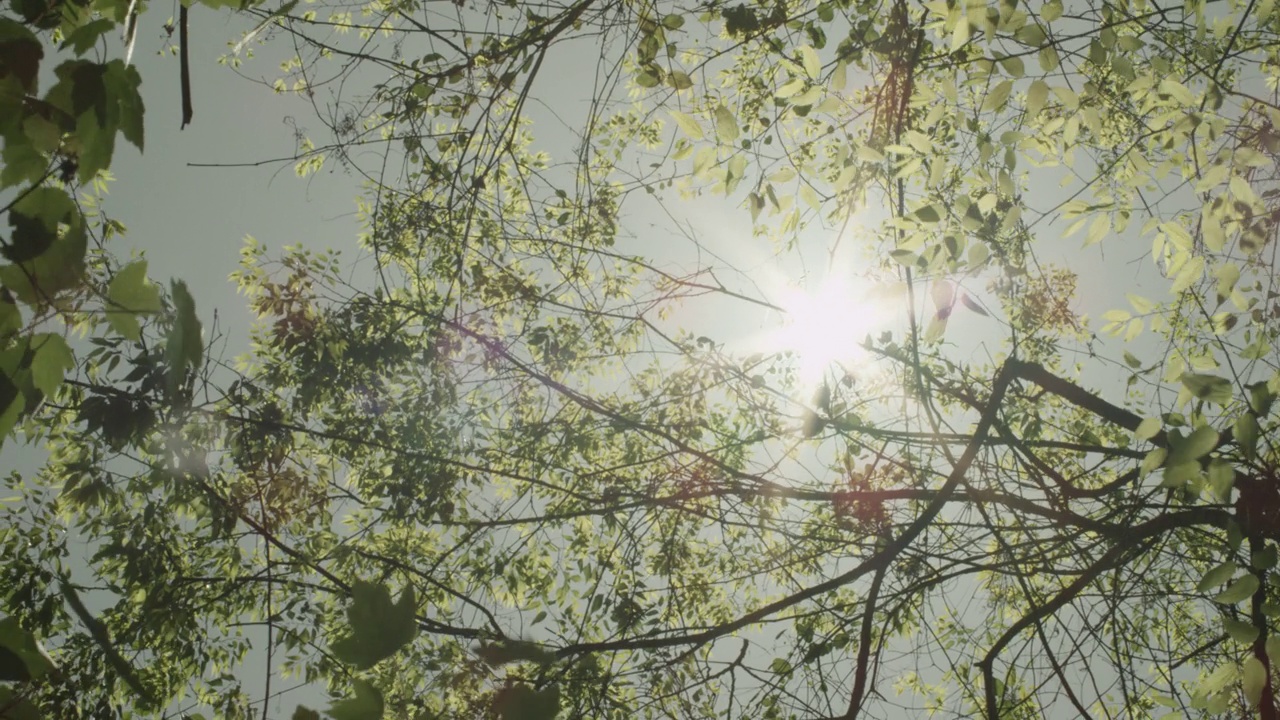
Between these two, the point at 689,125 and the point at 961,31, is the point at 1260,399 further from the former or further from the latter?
the point at 689,125

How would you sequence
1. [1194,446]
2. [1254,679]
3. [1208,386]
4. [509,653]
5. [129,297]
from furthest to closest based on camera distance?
[1208,386]
[1254,679]
[1194,446]
[509,653]
[129,297]

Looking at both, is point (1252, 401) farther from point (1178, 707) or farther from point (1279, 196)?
point (1279, 196)

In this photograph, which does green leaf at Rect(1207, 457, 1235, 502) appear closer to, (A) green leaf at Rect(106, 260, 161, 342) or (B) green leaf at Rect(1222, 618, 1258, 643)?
(B) green leaf at Rect(1222, 618, 1258, 643)

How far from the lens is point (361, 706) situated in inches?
32.1

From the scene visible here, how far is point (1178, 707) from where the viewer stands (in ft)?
7.46

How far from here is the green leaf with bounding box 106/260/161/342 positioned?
76cm

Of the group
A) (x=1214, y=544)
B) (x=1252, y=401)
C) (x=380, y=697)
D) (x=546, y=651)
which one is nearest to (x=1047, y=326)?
(x=1214, y=544)

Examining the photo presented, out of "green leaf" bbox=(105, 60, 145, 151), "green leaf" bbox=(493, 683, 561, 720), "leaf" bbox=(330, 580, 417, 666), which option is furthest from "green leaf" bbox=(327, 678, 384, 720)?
"green leaf" bbox=(105, 60, 145, 151)

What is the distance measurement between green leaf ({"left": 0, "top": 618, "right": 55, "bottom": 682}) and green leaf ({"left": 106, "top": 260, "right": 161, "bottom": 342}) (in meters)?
0.28

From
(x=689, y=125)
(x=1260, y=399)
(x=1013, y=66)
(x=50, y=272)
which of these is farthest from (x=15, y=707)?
(x=1013, y=66)

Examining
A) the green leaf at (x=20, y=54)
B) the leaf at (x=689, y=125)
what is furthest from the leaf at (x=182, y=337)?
the leaf at (x=689, y=125)

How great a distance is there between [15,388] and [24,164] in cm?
23

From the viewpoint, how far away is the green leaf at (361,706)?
2.66 ft

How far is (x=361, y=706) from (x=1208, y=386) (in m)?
1.93
